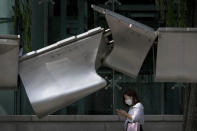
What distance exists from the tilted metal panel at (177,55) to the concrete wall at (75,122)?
8.16m

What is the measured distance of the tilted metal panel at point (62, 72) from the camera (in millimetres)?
3969

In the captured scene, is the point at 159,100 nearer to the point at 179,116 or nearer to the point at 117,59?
the point at 179,116

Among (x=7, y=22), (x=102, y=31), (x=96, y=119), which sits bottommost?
(x=96, y=119)

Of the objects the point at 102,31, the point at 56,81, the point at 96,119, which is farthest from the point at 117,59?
the point at 96,119

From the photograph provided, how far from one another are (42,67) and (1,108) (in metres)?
8.75

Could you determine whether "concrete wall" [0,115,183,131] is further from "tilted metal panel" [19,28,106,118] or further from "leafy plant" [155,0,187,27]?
"tilted metal panel" [19,28,106,118]

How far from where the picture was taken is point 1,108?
12500 mm

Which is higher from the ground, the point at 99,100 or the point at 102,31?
the point at 102,31

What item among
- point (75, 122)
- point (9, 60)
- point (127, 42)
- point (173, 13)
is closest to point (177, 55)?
point (127, 42)

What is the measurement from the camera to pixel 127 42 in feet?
13.5

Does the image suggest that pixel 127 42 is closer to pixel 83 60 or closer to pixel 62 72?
pixel 83 60

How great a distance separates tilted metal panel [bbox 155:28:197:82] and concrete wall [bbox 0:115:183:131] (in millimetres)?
8155

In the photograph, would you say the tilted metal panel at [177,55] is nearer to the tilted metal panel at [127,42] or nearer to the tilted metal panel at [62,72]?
the tilted metal panel at [127,42]

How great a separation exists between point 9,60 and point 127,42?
96 centimetres
